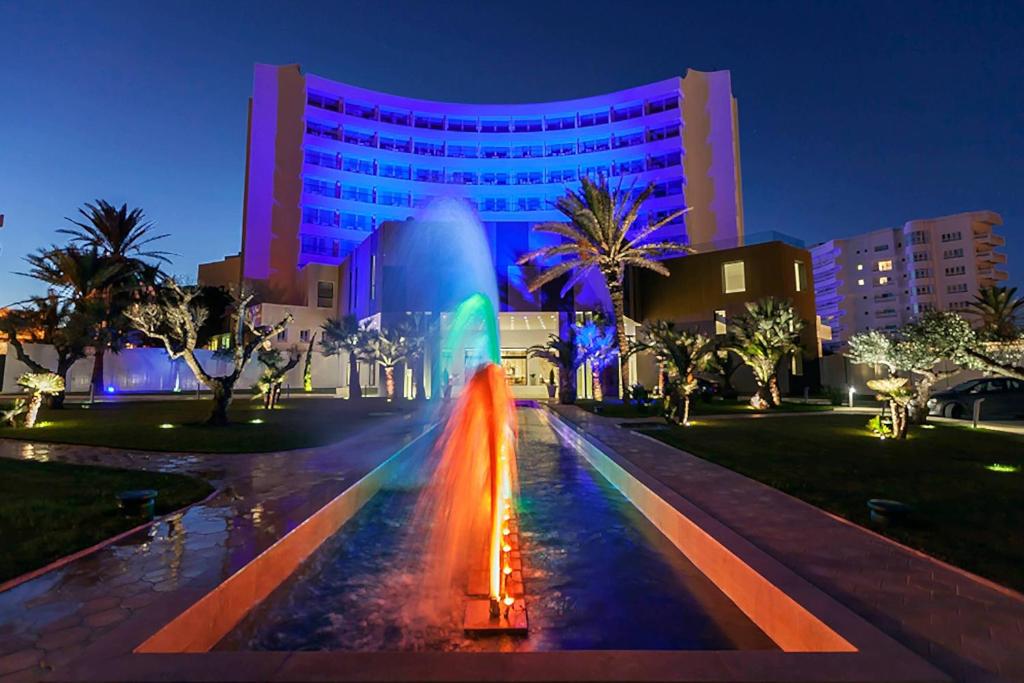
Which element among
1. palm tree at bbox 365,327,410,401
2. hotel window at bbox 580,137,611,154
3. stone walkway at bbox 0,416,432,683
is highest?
hotel window at bbox 580,137,611,154

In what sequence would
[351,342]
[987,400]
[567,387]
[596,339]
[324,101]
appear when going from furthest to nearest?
[324,101]
[351,342]
[596,339]
[567,387]
[987,400]

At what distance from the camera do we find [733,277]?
40250 millimetres

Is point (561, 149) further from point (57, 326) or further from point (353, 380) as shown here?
point (57, 326)

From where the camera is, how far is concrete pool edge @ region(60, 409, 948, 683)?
2.57m

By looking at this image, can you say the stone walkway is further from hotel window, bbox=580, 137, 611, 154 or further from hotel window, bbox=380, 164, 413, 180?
hotel window, bbox=580, 137, 611, 154

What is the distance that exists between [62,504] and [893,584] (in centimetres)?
964

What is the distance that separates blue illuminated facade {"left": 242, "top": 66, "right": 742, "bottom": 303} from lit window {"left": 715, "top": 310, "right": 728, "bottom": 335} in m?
23.1

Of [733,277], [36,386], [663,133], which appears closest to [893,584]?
[36,386]

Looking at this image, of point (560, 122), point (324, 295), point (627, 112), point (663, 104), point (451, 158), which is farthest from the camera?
Answer: point (560, 122)

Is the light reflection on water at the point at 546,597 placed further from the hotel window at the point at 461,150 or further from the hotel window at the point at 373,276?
the hotel window at the point at 461,150

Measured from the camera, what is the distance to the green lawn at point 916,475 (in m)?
5.23

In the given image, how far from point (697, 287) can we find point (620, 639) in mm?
40868

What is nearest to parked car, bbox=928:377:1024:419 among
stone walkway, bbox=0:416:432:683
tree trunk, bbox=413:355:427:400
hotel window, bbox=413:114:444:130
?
stone walkway, bbox=0:416:432:683

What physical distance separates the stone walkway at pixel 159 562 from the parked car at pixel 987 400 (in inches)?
944
